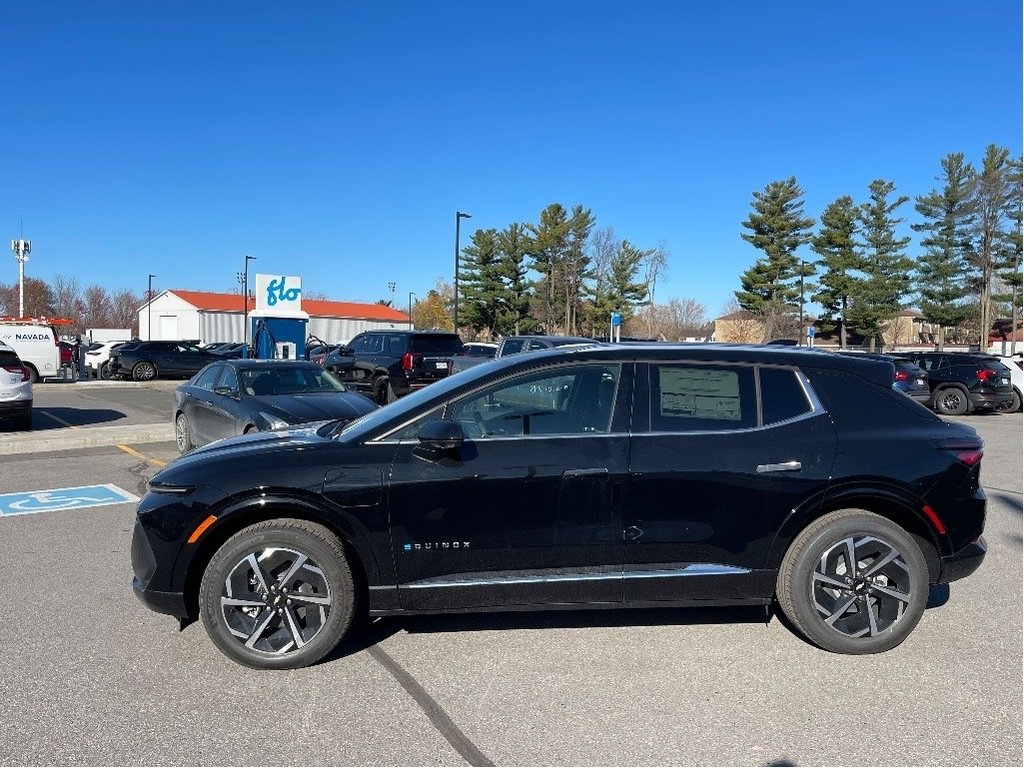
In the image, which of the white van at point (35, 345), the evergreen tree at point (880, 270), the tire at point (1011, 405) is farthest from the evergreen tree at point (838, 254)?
the white van at point (35, 345)

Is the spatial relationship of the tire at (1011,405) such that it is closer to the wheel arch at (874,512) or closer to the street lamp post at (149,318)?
the wheel arch at (874,512)

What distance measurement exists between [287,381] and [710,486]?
7.39 meters

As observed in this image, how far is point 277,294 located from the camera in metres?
21.5

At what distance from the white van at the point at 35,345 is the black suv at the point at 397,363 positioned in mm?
11990

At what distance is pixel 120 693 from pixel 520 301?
56.5 metres

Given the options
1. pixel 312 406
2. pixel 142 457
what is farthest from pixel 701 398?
pixel 142 457

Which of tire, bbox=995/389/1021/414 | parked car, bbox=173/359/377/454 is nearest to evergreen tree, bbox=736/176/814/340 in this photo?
tire, bbox=995/389/1021/414

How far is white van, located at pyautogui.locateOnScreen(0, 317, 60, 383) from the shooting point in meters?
24.4

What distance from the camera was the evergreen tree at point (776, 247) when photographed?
52719mm

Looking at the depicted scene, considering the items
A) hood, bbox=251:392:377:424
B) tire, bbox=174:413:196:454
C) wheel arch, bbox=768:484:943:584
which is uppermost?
hood, bbox=251:392:377:424

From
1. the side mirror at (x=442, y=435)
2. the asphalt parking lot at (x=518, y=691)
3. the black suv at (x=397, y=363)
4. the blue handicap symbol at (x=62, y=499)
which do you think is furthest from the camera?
the black suv at (x=397, y=363)

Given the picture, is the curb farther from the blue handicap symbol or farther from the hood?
the hood

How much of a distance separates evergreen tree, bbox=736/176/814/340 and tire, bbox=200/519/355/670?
51.9 meters

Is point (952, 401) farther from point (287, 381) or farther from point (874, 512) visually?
point (874, 512)
